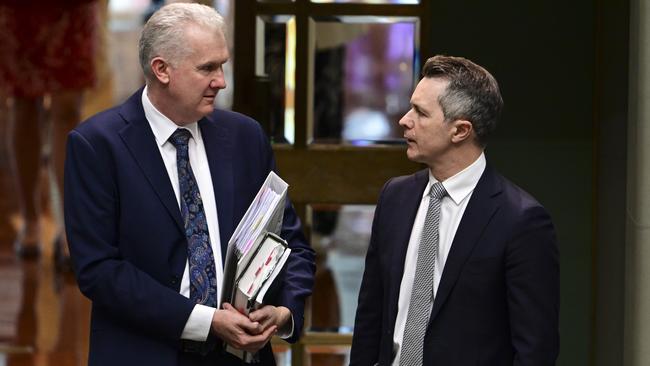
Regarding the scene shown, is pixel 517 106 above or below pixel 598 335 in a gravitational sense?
above

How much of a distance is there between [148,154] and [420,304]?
0.70 metres

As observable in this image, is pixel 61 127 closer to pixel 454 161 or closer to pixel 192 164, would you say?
pixel 192 164

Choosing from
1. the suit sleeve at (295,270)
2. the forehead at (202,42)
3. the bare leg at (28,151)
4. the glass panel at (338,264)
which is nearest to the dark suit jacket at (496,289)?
the suit sleeve at (295,270)

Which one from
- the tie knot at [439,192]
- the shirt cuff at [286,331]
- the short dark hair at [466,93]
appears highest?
the short dark hair at [466,93]

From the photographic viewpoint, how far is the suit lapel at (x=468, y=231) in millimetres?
2859

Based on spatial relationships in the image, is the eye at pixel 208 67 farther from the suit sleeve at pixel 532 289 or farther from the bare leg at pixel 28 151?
the bare leg at pixel 28 151

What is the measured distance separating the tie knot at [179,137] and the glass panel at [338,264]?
219 cm

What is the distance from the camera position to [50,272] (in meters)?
7.83

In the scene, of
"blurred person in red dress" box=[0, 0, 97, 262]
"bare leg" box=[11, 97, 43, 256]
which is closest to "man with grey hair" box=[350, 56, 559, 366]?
"blurred person in red dress" box=[0, 0, 97, 262]

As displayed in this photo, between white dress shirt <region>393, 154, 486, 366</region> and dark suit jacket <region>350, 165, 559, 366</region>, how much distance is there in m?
0.02

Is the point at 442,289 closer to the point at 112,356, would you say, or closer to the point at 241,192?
the point at 241,192

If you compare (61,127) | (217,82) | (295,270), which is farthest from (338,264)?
(217,82)

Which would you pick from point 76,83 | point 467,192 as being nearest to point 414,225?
point 467,192

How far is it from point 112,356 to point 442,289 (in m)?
0.75
